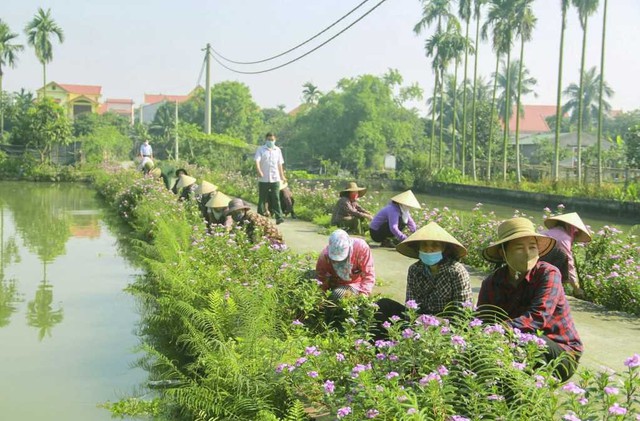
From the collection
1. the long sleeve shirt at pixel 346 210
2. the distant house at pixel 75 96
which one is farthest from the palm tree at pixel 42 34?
the long sleeve shirt at pixel 346 210

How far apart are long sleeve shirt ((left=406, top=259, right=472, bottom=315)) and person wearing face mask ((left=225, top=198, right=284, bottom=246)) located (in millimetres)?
3655

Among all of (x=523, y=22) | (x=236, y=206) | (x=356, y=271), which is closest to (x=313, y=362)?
(x=356, y=271)

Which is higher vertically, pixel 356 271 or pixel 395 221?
pixel 395 221

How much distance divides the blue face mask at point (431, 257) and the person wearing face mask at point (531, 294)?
42cm

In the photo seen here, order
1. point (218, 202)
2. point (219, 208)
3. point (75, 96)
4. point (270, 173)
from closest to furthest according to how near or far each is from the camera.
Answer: point (218, 202) → point (219, 208) → point (270, 173) → point (75, 96)

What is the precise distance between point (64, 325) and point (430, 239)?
489 cm

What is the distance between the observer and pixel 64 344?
7352 mm

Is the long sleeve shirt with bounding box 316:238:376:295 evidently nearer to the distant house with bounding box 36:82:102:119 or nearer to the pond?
the pond

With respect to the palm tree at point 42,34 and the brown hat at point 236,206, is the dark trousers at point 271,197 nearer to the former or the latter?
the brown hat at point 236,206

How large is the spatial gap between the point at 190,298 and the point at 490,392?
12.9 ft

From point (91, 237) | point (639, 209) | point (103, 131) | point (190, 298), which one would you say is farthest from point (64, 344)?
point (103, 131)

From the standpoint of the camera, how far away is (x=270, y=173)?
13.3 meters

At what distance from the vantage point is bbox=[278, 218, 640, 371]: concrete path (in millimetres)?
5504

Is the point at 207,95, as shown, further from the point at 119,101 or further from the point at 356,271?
the point at 119,101
